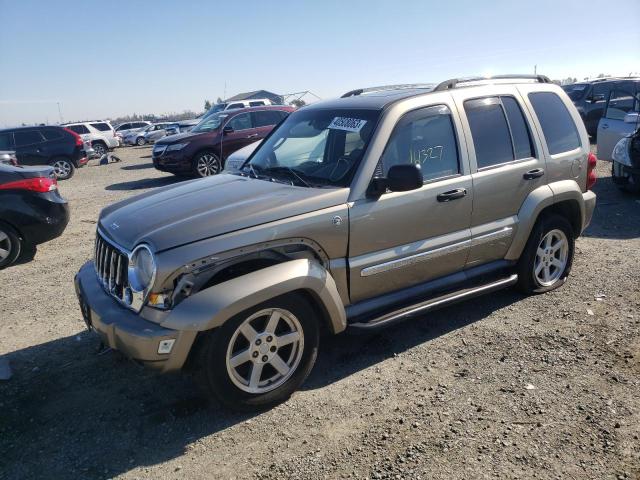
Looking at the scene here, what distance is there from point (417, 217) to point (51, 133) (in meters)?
15.4

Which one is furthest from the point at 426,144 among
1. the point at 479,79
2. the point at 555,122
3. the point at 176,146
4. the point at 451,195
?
the point at 176,146

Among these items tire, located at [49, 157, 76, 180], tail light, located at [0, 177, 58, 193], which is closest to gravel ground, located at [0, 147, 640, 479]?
tail light, located at [0, 177, 58, 193]

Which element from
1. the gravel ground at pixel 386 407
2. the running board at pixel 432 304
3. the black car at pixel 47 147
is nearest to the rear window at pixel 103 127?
the black car at pixel 47 147

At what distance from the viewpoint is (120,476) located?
2.83 m

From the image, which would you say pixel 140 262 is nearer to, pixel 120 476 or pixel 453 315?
pixel 120 476

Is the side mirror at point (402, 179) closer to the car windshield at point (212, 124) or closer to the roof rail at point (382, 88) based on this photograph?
the roof rail at point (382, 88)

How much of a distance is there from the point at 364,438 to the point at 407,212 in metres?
1.60

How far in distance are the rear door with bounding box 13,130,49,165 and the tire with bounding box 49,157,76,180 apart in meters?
0.28

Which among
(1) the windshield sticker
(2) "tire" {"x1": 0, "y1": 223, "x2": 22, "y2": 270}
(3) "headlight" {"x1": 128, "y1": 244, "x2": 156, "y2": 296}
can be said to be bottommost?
(2) "tire" {"x1": 0, "y1": 223, "x2": 22, "y2": 270}

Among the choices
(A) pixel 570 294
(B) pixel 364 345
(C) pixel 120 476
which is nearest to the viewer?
(C) pixel 120 476

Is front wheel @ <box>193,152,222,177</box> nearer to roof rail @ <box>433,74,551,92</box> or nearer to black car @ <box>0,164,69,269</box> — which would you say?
black car @ <box>0,164,69,269</box>

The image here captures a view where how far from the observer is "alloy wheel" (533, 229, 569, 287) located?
4.88 meters

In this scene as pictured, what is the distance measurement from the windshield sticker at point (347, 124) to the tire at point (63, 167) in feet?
46.5

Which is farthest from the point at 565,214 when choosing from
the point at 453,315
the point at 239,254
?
the point at 239,254
